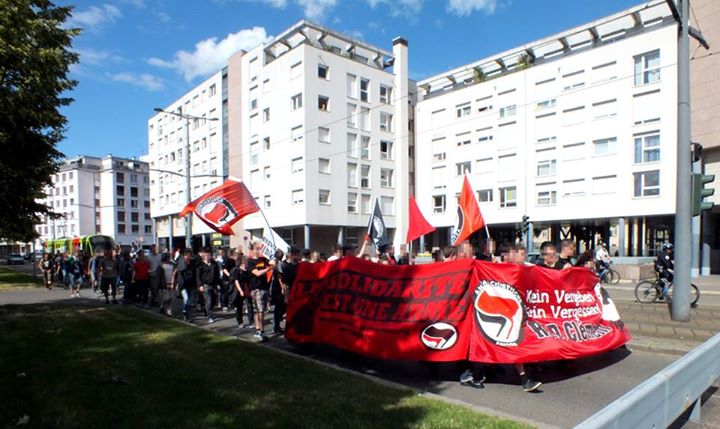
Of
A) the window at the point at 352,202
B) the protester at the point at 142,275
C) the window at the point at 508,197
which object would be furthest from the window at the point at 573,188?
the protester at the point at 142,275

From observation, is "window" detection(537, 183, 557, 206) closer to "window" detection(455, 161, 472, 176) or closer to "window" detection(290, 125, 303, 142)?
"window" detection(455, 161, 472, 176)

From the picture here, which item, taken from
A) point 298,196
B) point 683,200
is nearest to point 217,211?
point 683,200

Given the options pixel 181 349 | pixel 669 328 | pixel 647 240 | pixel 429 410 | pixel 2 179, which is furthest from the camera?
pixel 647 240

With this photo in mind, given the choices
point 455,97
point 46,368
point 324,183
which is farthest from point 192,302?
point 455,97

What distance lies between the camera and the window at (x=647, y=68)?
29844mm

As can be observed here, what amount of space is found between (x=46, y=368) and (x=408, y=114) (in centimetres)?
4388

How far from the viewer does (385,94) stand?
45.5m

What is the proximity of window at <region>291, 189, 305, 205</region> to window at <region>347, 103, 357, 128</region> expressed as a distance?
25.0 ft

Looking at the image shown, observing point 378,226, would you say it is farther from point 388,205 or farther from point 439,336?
point 388,205

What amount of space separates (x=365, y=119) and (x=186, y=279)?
34071 millimetres

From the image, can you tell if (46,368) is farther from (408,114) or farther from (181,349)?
(408,114)

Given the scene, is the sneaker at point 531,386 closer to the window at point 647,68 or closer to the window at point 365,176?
the window at point 647,68

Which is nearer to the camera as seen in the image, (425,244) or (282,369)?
(282,369)

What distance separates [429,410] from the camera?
4.86m
